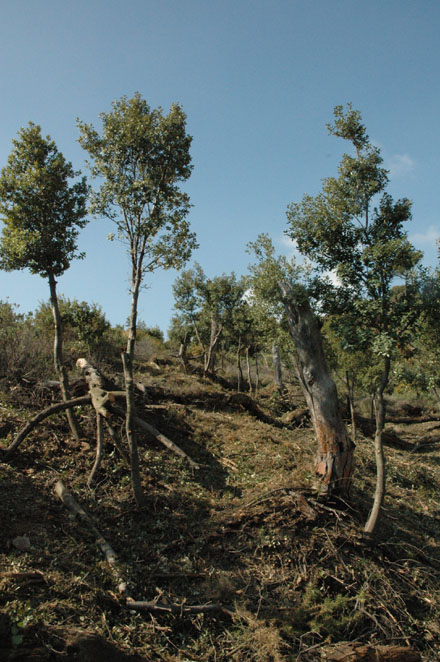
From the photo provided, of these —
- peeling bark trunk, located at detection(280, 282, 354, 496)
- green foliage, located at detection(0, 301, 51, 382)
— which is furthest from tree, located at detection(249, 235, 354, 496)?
green foliage, located at detection(0, 301, 51, 382)

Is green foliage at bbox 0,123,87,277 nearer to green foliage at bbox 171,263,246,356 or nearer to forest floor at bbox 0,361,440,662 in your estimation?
forest floor at bbox 0,361,440,662

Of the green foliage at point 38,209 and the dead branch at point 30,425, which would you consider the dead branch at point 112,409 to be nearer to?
the dead branch at point 30,425

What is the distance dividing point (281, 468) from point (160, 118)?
8.05 meters

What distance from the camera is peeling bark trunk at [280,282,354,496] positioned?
7.51 m

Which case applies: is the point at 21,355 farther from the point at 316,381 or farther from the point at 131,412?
the point at 316,381

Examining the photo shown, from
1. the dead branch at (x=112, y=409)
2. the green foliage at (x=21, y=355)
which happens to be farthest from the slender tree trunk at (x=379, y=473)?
the green foliage at (x=21, y=355)

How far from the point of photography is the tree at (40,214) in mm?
7996

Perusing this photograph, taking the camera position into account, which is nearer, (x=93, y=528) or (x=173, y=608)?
(x=173, y=608)

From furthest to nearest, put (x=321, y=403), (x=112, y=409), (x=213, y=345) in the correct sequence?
(x=213, y=345) < (x=112, y=409) < (x=321, y=403)

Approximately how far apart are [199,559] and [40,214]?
24.1 ft

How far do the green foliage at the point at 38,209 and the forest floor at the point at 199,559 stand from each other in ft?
11.8

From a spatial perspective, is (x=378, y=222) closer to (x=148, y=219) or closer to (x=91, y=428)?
(x=148, y=219)

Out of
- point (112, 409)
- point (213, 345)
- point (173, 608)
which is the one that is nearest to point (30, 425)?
point (112, 409)

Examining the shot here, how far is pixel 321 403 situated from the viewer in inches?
309
